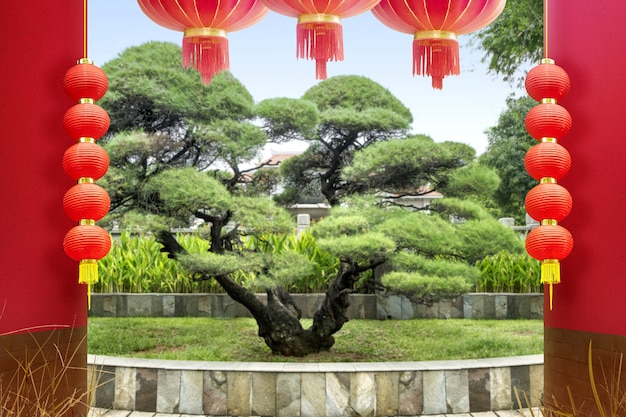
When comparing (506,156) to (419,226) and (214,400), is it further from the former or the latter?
(214,400)

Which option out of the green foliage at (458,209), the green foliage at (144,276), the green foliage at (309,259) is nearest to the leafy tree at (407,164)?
the green foliage at (458,209)

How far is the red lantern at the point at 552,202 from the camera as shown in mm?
1935

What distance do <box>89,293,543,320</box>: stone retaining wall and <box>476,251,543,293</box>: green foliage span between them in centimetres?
22

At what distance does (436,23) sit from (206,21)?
79cm

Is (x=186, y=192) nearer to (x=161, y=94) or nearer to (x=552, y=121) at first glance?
(x=161, y=94)

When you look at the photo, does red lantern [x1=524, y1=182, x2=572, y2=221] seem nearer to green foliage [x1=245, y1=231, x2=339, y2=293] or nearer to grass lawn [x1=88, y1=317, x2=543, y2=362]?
grass lawn [x1=88, y1=317, x2=543, y2=362]

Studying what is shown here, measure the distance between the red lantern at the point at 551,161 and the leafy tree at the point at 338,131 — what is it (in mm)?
4310

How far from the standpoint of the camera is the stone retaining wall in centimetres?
639

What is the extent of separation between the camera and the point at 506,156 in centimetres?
1148

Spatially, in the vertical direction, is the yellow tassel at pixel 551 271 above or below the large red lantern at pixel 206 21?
below

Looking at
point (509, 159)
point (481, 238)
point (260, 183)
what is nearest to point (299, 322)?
point (481, 238)

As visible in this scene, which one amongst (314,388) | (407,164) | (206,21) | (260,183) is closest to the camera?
(206,21)

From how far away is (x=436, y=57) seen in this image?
2.33 metres

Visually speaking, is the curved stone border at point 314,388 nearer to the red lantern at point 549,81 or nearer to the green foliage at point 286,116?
the red lantern at point 549,81
